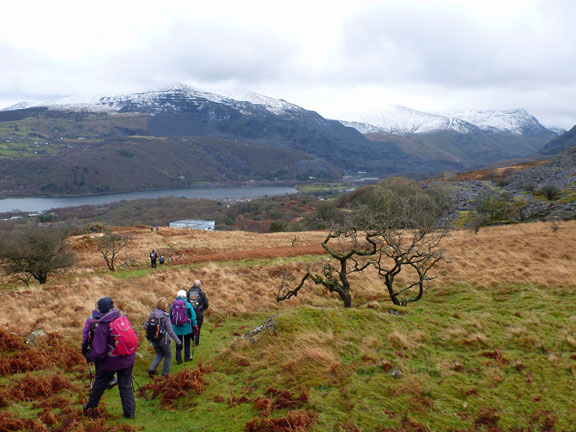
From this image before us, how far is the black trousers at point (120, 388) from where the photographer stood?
614 centimetres

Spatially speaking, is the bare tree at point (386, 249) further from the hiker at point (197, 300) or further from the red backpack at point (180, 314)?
the red backpack at point (180, 314)

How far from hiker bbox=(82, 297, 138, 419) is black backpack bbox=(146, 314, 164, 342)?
1.29 m

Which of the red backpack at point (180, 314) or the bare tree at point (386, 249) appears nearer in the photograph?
the red backpack at point (180, 314)

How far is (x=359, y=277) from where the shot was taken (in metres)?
18.0

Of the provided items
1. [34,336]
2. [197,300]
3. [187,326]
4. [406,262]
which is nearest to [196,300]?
[197,300]

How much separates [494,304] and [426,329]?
446 centimetres

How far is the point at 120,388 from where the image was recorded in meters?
6.17

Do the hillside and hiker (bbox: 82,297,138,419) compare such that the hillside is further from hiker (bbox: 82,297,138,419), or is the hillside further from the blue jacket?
the blue jacket

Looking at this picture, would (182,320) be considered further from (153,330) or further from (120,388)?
(120,388)

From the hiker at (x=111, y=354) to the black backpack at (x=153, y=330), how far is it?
1287 mm

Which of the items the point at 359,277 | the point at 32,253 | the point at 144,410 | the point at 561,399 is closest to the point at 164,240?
the point at 32,253

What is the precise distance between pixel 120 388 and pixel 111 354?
0.75 metres

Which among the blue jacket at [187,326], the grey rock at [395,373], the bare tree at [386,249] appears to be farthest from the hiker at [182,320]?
the grey rock at [395,373]

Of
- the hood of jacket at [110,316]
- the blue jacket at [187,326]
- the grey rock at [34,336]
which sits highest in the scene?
the hood of jacket at [110,316]
